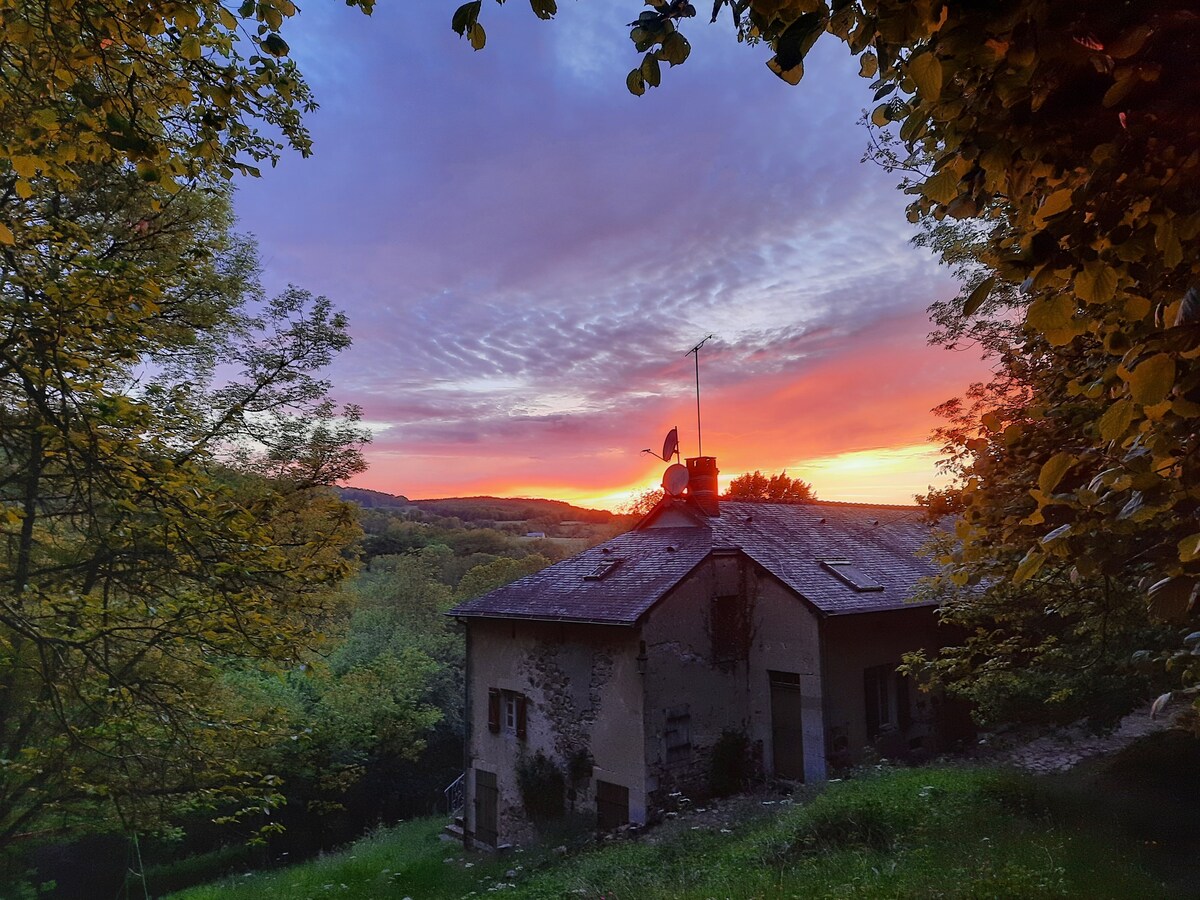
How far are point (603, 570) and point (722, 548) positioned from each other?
299 centimetres

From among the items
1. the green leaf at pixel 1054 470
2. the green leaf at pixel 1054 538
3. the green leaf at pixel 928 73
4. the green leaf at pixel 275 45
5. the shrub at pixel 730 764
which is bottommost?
the shrub at pixel 730 764

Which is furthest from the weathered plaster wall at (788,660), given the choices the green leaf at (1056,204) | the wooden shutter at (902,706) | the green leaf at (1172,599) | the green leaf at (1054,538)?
the green leaf at (1056,204)

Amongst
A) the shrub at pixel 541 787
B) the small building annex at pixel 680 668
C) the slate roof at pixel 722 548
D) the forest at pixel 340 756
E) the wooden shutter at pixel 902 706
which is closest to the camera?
the small building annex at pixel 680 668

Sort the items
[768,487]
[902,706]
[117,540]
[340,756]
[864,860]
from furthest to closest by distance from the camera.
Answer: [768,487]
[340,756]
[902,706]
[864,860]
[117,540]

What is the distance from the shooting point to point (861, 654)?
15000mm

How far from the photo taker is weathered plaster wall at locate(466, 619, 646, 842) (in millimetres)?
13883

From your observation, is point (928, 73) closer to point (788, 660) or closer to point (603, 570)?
point (788, 660)

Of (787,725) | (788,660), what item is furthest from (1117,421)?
(787,725)

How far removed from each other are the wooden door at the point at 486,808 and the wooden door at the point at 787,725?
6909 millimetres

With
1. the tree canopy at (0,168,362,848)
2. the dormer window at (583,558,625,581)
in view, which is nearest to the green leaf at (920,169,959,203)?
the tree canopy at (0,168,362,848)

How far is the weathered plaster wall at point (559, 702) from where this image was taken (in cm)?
1388

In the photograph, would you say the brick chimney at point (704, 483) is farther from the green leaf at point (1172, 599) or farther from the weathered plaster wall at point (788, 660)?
the green leaf at point (1172, 599)

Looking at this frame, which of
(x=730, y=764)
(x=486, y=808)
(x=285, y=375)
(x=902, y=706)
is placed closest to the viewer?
(x=285, y=375)

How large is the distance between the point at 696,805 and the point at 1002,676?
23.8 ft
